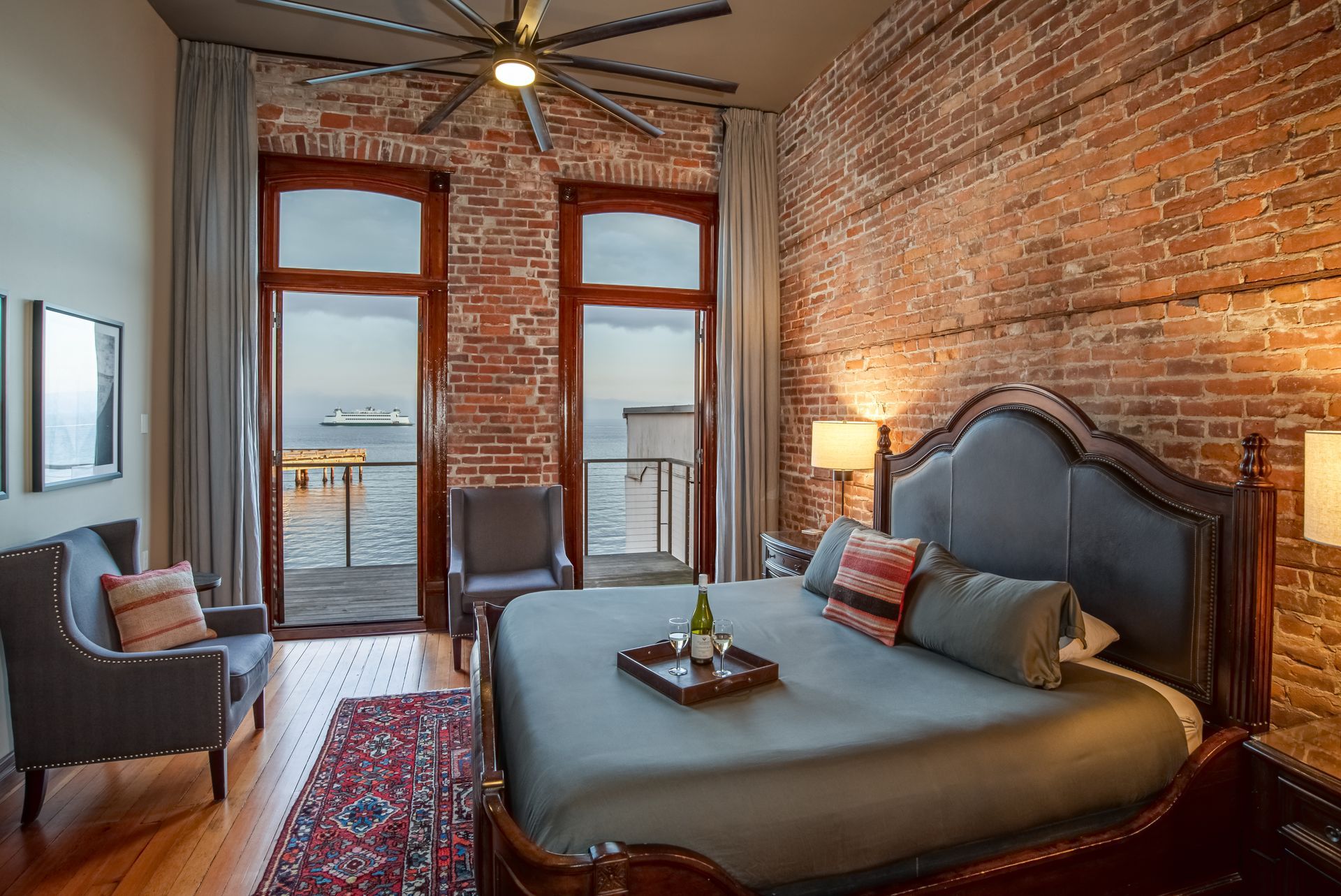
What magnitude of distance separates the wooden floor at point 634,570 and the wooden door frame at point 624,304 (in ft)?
2.53

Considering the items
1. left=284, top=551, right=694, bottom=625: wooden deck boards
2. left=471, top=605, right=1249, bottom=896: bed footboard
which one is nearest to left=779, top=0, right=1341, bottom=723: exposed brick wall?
left=471, top=605, right=1249, bottom=896: bed footboard

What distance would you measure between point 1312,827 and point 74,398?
15.4ft

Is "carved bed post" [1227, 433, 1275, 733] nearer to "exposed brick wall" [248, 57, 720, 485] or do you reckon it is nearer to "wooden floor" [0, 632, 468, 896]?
"wooden floor" [0, 632, 468, 896]

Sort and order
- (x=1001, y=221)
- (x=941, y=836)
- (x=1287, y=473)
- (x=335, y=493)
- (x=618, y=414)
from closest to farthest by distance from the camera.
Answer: (x=941, y=836), (x=1287, y=473), (x=1001, y=221), (x=618, y=414), (x=335, y=493)

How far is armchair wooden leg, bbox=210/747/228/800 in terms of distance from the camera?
9.36ft

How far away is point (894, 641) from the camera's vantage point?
8.87 feet

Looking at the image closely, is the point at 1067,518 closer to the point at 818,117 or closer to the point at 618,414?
the point at 818,117

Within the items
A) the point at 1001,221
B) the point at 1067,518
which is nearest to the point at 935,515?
the point at 1067,518

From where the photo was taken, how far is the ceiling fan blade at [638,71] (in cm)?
344

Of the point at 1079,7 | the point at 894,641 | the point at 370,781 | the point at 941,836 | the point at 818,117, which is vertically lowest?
the point at 370,781

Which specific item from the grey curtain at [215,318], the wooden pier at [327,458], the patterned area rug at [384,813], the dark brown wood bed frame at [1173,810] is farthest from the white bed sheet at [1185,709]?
the wooden pier at [327,458]

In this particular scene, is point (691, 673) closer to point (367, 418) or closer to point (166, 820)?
point (166, 820)

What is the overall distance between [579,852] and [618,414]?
448cm

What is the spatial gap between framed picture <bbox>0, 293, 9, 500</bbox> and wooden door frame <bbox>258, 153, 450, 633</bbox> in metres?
1.98
